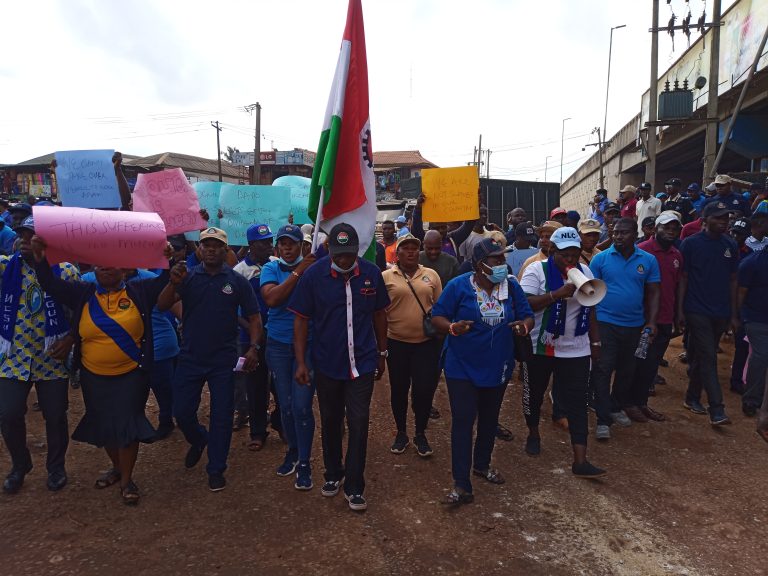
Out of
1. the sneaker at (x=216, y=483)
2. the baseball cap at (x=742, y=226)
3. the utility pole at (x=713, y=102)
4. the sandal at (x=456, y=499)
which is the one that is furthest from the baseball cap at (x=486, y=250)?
the utility pole at (x=713, y=102)

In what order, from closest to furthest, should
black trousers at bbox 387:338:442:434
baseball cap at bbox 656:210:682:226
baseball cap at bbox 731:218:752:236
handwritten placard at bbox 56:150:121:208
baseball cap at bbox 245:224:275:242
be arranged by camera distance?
black trousers at bbox 387:338:442:434 → baseball cap at bbox 245:224:275:242 → baseball cap at bbox 656:210:682:226 → handwritten placard at bbox 56:150:121:208 → baseball cap at bbox 731:218:752:236

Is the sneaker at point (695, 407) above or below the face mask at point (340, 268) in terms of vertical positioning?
below

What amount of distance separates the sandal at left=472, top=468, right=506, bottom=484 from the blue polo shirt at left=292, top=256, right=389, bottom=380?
1.33 metres

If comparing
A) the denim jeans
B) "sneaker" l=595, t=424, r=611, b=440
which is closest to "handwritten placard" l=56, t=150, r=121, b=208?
"sneaker" l=595, t=424, r=611, b=440

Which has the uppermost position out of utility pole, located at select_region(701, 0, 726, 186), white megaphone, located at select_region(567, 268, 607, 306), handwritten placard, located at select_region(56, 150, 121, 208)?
utility pole, located at select_region(701, 0, 726, 186)

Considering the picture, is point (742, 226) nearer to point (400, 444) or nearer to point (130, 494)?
point (400, 444)

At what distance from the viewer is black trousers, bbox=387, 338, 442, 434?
4578 millimetres

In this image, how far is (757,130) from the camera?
15453mm

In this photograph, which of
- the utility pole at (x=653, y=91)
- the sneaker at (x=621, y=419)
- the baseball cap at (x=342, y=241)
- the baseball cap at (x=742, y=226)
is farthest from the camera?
the utility pole at (x=653, y=91)

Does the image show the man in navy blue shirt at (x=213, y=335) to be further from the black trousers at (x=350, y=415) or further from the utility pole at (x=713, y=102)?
the utility pole at (x=713, y=102)

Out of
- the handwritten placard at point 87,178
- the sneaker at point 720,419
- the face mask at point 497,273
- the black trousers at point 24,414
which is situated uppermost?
the handwritten placard at point 87,178

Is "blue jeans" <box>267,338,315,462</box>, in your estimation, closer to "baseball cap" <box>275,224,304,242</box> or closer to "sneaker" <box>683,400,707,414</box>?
"baseball cap" <box>275,224,304,242</box>

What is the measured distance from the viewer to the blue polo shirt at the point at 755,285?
520 centimetres

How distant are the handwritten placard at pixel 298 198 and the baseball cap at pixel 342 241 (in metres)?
4.96
